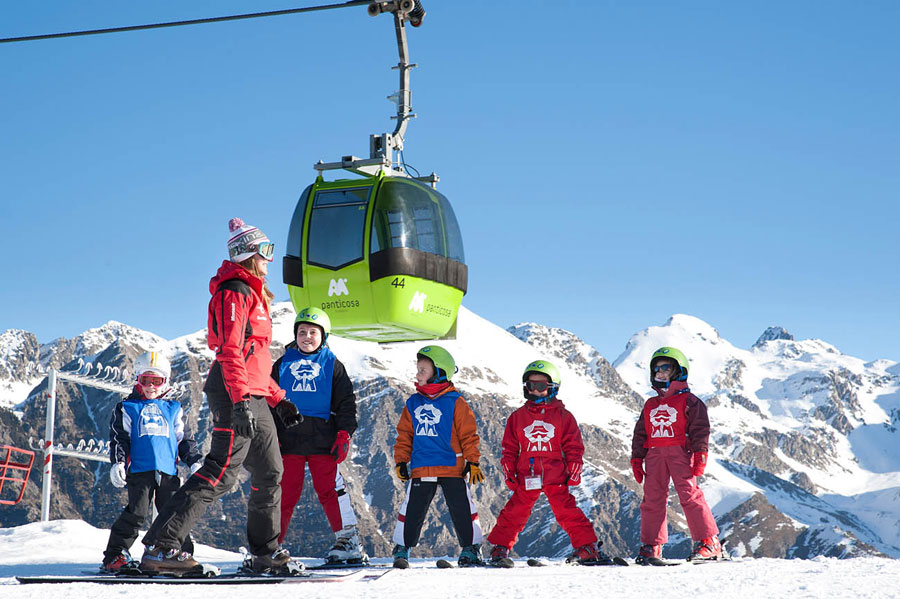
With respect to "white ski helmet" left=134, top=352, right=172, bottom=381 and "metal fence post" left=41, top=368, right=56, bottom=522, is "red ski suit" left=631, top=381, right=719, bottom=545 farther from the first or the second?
"metal fence post" left=41, top=368, right=56, bottom=522

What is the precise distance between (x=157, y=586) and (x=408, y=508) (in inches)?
121

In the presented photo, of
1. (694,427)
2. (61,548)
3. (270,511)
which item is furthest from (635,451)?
(61,548)

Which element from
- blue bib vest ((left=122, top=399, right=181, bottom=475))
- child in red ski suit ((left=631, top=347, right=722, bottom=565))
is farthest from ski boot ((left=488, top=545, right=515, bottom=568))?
blue bib vest ((left=122, top=399, right=181, bottom=475))

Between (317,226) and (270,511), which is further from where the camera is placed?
(317,226)

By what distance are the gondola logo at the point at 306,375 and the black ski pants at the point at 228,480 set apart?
5.01 feet

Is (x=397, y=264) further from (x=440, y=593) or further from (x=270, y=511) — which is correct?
(x=440, y=593)

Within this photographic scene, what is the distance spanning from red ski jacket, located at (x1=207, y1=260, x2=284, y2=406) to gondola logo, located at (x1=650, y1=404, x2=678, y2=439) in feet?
12.5

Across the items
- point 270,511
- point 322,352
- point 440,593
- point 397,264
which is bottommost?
point 440,593

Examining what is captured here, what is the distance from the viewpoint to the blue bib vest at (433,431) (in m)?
8.94

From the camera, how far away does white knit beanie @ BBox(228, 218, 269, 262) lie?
280 inches

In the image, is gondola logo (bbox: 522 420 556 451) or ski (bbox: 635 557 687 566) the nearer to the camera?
ski (bbox: 635 557 687 566)

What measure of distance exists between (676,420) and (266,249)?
4.22 meters

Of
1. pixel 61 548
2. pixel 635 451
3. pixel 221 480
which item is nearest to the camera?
pixel 221 480

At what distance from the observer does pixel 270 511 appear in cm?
714
